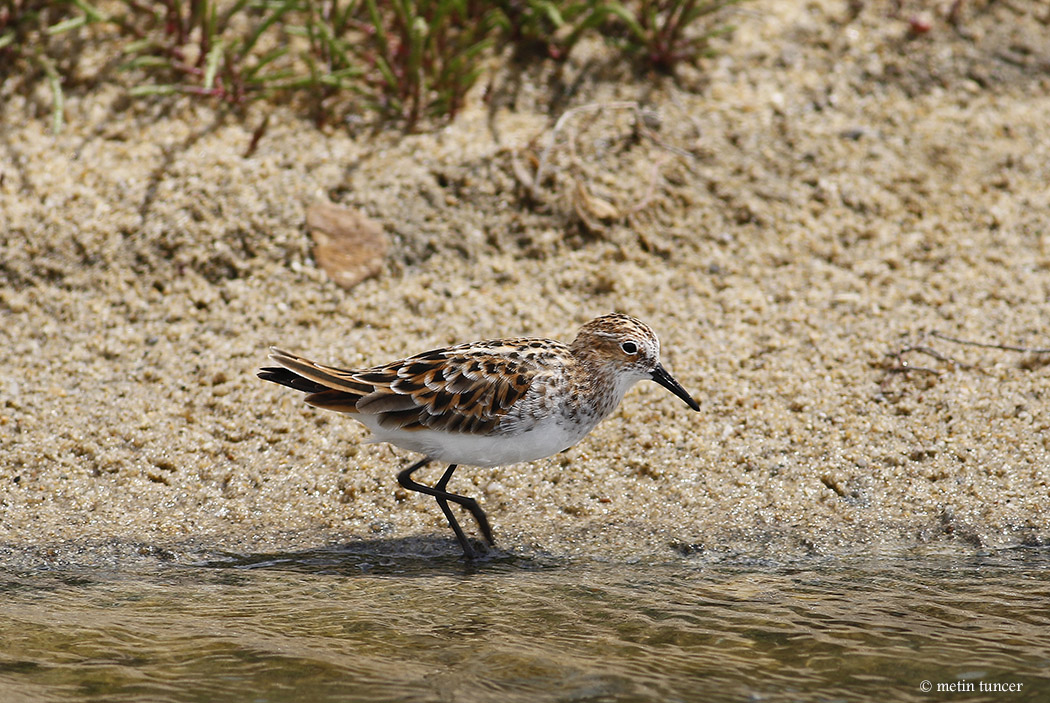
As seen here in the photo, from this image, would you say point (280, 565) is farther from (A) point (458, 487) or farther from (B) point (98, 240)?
(B) point (98, 240)

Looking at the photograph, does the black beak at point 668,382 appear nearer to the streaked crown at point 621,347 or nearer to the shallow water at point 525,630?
the streaked crown at point 621,347

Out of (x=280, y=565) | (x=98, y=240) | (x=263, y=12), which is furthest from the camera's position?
(x=263, y=12)

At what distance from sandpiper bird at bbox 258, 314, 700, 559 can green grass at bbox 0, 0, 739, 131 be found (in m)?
2.60

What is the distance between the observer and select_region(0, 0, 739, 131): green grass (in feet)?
23.5

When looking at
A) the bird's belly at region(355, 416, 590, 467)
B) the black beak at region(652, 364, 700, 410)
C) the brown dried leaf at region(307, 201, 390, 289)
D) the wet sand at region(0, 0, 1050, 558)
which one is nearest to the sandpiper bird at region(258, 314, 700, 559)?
the bird's belly at region(355, 416, 590, 467)

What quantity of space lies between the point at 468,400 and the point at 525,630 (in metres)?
1.13

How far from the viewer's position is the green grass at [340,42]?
7.18 metres

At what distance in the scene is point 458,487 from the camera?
5.67 meters

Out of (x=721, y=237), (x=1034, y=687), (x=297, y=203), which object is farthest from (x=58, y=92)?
(x=1034, y=687)

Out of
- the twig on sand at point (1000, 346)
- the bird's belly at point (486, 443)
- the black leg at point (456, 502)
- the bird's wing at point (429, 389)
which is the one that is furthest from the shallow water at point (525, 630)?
the twig on sand at point (1000, 346)

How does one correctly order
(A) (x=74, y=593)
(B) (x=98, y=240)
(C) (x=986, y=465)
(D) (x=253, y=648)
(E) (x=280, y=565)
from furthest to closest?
1. (B) (x=98, y=240)
2. (C) (x=986, y=465)
3. (E) (x=280, y=565)
4. (A) (x=74, y=593)
5. (D) (x=253, y=648)

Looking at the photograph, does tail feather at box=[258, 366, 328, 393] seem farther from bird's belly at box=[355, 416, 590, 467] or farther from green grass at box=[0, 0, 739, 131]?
green grass at box=[0, 0, 739, 131]

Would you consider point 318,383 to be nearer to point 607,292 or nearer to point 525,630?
point 525,630

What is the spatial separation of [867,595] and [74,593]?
10.8 feet
